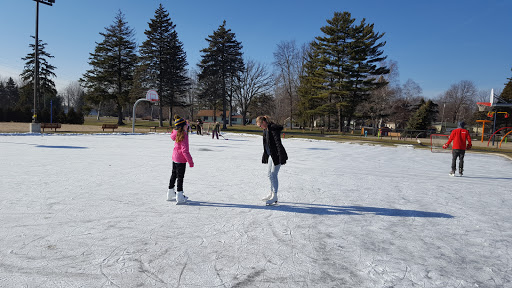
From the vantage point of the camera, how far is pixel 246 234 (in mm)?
3672

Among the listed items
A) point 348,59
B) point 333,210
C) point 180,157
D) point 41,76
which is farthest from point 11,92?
point 333,210

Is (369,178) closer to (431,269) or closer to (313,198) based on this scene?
(313,198)

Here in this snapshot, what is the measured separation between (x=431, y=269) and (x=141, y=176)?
6383 mm

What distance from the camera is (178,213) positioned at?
14.5ft

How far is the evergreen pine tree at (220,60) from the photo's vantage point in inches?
1694

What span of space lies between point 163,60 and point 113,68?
30.0 ft

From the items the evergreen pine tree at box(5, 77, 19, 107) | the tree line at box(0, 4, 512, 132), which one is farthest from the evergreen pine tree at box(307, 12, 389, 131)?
the evergreen pine tree at box(5, 77, 19, 107)

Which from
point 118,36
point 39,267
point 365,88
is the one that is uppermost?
point 118,36

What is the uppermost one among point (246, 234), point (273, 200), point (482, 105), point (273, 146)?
point (482, 105)

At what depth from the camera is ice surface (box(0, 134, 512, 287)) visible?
2689 mm

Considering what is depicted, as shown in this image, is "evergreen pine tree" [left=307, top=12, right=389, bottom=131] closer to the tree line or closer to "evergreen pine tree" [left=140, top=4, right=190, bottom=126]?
the tree line

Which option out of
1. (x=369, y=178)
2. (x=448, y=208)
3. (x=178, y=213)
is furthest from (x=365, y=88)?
(x=178, y=213)

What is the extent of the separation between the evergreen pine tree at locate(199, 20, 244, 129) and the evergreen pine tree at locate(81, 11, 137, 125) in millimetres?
11906

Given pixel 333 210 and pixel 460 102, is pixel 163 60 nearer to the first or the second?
pixel 333 210
